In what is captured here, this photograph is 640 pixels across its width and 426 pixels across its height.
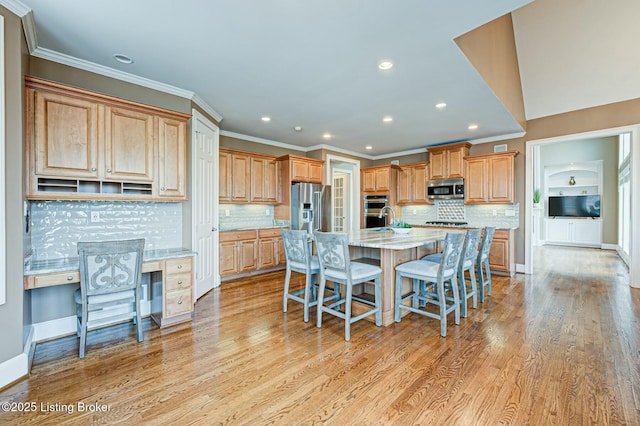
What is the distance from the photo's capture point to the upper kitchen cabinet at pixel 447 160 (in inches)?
230

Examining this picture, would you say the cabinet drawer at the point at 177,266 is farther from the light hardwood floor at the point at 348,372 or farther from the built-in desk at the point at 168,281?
the light hardwood floor at the point at 348,372

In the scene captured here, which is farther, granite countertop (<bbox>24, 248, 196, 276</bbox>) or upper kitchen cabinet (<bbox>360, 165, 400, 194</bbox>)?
upper kitchen cabinet (<bbox>360, 165, 400, 194</bbox>)

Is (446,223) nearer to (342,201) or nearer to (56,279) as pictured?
(342,201)

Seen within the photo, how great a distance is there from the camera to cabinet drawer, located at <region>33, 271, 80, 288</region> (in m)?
2.23

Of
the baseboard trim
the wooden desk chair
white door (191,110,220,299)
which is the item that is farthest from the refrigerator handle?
the baseboard trim

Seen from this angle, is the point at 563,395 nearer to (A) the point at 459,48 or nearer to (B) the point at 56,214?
(A) the point at 459,48

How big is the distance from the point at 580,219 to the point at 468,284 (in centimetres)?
732

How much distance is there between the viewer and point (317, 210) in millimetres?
5902

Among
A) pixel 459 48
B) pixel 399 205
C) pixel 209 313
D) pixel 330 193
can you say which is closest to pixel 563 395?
pixel 459 48

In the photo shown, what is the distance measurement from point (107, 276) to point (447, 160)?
598 centimetres

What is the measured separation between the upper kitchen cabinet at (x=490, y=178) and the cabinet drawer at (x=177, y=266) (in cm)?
525

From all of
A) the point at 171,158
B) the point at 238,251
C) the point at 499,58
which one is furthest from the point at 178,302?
Answer: the point at 499,58

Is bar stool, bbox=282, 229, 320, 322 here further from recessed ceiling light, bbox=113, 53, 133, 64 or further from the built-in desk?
recessed ceiling light, bbox=113, 53, 133, 64

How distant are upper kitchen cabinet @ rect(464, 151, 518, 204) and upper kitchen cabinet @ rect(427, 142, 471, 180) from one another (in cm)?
15
